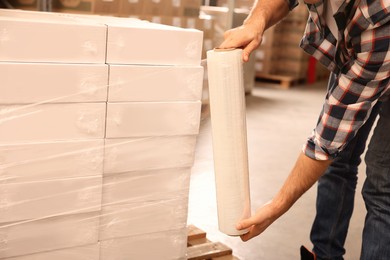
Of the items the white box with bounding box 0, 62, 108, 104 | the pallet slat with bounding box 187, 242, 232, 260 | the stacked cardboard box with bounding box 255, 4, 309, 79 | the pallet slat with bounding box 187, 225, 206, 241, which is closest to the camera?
the white box with bounding box 0, 62, 108, 104

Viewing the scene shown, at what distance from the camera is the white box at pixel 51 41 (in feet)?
5.50

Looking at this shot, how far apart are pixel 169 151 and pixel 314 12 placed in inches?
27.3

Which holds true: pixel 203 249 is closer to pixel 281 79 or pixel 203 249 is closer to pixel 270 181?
pixel 270 181

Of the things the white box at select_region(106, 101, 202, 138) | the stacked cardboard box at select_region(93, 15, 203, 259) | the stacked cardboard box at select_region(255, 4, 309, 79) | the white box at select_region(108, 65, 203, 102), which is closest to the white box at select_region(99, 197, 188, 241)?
the stacked cardboard box at select_region(93, 15, 203, 259)


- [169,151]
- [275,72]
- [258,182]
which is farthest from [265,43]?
[169,151]

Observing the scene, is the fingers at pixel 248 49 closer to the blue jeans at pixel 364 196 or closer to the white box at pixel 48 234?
the blue jeans at pixel 364 196

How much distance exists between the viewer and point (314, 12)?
1.70m

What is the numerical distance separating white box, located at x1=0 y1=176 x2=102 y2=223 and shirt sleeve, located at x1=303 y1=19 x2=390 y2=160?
717 mm

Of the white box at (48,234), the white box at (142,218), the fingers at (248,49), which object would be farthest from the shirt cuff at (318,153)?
the white box at (48,234)

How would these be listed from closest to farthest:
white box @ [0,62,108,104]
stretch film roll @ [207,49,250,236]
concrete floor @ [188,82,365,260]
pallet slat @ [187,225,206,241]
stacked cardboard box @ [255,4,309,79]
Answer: stretch film roll @ [207,49,250,236]
white box @ [0,62,108,104]
pallet slat @ [187,225,206,241]
concrete floor @ [188,82,365,260]
stacked cardboard box @ [255,4,309,79]

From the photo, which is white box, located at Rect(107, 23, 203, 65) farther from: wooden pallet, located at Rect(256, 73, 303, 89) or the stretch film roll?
wooden pallet, located at Rect(256, 73, 303, 89)

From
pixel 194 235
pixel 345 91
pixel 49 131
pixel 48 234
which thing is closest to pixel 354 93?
pixel 345 91

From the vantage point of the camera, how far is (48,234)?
6.17 feet

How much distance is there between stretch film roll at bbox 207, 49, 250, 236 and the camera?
62.4 inches
